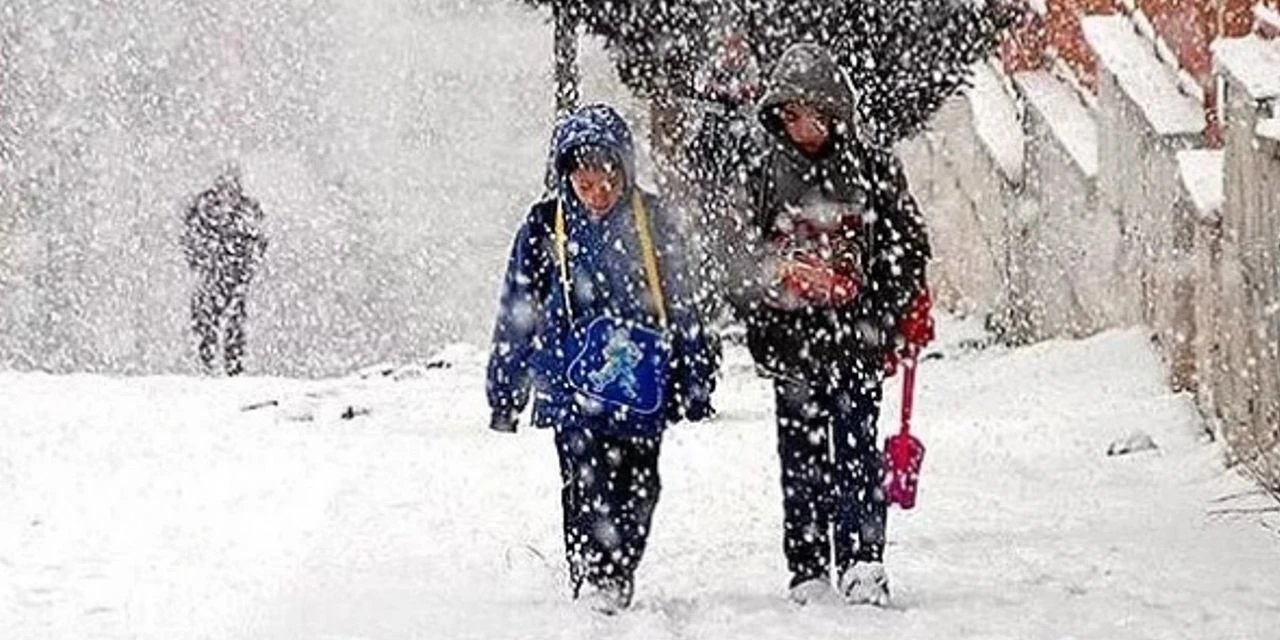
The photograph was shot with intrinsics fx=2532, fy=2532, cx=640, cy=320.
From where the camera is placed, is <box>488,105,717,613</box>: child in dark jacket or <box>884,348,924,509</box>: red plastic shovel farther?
<box>884,348,924,509</box>: red plastic shovel

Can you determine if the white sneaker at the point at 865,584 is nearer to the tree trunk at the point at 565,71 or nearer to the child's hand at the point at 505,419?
the child's hand at the point at 505,419

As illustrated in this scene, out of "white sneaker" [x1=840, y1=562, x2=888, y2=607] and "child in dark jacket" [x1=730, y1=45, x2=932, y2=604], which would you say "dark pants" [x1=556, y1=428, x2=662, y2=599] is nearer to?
"child in dark jacket" [x1=730, y1=45, x2=932, y2=604]

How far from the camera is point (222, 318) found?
1723 centimetres

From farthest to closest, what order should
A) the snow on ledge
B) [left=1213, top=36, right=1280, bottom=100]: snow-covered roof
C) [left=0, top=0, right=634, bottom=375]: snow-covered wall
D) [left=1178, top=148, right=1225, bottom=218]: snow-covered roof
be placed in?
[left=0, top=0, right=634, bottom=375]: snow-covered wall
the snow on ledge
[left=1178, top=148, right=1225, bottom=218]: snow-covered roof
[left=1213, top=36, right=1280, bottom=100]: snow-covered roof

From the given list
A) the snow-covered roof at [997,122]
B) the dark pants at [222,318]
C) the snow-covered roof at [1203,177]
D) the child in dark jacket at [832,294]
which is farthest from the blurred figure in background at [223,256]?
the child in dark jacket at [832,294]

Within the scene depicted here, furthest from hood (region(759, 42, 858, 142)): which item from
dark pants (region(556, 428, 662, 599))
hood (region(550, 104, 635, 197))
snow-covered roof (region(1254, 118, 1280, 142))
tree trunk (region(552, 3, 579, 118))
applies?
tree trunk (region(552, 3, 579, 118))

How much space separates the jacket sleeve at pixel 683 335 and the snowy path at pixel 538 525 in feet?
1.89

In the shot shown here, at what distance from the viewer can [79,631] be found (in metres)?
7.16

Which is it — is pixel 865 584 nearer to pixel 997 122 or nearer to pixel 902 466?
pixel 902 466

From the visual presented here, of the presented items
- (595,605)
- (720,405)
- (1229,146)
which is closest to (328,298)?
(720,405)

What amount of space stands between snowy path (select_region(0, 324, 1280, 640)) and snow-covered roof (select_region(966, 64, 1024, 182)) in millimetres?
2520

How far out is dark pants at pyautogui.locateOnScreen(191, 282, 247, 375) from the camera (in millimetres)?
17031

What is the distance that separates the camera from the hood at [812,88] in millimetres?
6656

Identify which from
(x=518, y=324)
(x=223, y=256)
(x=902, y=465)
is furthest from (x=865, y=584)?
(x=223, y=256)
